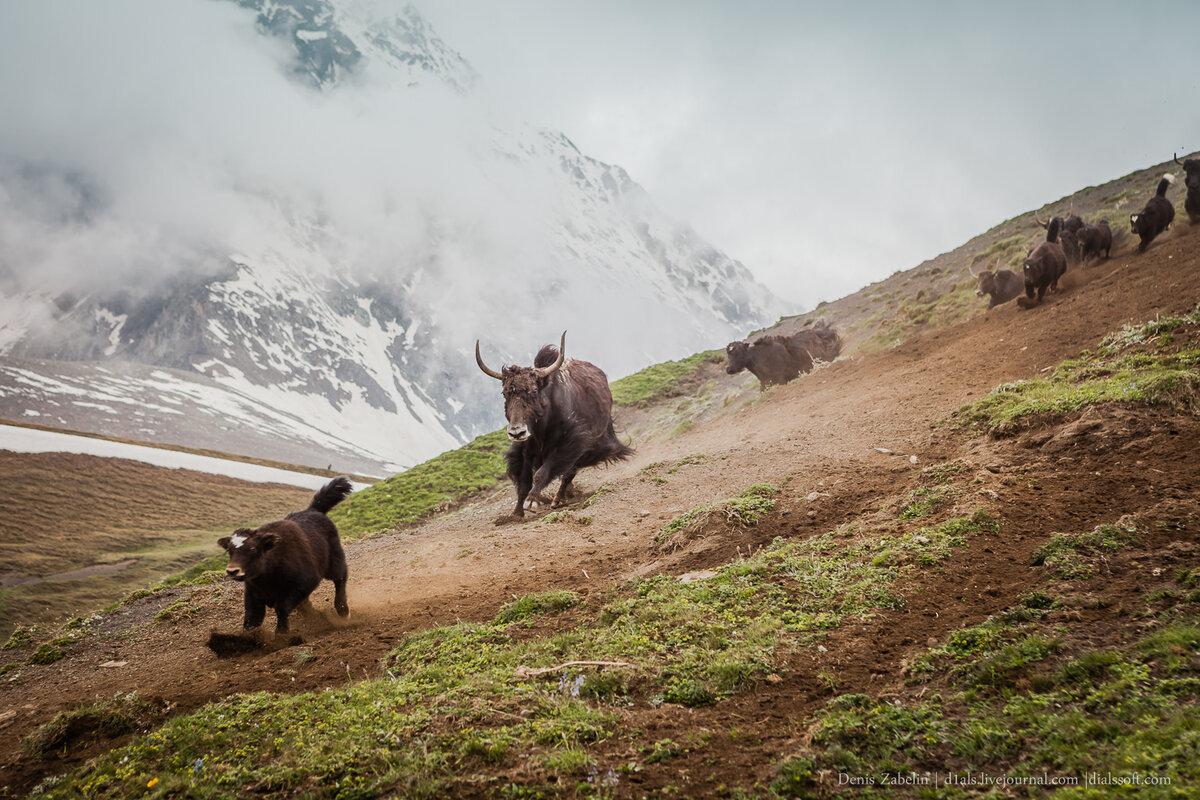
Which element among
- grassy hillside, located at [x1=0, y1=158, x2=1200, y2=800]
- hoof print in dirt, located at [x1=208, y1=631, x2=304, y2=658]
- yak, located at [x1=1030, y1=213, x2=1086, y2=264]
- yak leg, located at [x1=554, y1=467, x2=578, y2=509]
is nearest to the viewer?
grassy hillside, located at [x1=0, y1=158, x2=1200, y2=800]

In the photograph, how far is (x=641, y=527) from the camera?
8.91m

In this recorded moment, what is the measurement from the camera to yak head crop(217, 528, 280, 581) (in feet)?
20.8

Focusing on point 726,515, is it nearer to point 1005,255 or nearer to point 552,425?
point 552,425

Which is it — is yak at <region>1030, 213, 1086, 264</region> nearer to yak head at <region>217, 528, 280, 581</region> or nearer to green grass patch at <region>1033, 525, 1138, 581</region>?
green grass patch at <region>1033, 525, 1138, 581</region>

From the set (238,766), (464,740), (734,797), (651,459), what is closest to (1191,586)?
Result: (734,797)

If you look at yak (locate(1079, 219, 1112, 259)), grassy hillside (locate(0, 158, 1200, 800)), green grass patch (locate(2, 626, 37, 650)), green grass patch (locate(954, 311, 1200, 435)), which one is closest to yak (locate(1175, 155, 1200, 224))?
yak (locate(1079, 219, 1112, 259))

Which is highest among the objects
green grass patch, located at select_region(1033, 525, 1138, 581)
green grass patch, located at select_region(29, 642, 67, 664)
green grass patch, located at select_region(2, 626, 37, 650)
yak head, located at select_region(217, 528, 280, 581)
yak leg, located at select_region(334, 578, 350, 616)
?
yak head, located at select_region(217, 528, 280, 581)

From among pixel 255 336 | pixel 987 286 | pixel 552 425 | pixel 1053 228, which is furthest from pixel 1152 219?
pixel 255 336

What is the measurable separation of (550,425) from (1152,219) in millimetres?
16830

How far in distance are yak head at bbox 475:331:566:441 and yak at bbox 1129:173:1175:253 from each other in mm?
16196

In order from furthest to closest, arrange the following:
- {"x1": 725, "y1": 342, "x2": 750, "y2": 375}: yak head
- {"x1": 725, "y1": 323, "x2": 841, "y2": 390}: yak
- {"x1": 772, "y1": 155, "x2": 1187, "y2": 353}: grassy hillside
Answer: {"x1": 725, "y1": 342, "x2": 750, "y2": 375}: yak head, {"x1": 725, "y1": 323, "x2": 841, "y2": 390}: yak, {"x1": 772, "y1": 155, "x2": 1187, "y2": 353}: grassy hillside

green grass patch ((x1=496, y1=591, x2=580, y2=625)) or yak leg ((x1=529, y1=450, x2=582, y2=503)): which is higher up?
yak leg ((x1=529, y1=450, x2=582, y2=503))

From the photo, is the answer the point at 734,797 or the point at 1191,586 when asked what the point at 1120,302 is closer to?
the point at 1191,586

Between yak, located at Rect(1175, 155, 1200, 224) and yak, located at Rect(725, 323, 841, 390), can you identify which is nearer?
yak, located at Rect(1175, 155, 1200, 224)
